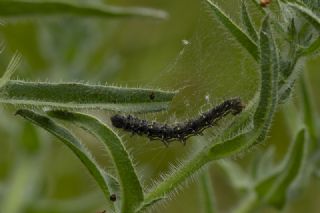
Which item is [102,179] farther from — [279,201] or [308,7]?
[279,201]

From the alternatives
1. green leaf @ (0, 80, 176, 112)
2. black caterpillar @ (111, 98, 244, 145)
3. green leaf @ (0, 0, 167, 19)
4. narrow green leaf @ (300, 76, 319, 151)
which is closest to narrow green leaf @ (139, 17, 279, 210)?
black caterpillar @ (111, 98, 244, 145)

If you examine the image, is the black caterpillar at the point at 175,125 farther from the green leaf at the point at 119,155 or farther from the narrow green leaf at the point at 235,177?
the narrow green leaf at the point at 235,177

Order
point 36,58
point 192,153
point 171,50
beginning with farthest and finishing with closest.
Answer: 1. point 36,58
2. point 171,50
3. point 192,153

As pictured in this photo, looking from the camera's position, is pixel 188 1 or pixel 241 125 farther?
pixel 188 1

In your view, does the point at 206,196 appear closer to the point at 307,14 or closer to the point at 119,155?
the point at 119,155

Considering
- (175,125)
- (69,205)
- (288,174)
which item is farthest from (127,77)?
(175,125)

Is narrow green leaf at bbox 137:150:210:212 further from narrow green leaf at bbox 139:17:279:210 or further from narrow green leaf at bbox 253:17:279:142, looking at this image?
narrow green leaf at bbox 253:17:279:142

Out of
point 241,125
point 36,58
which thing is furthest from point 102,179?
point 36,58
